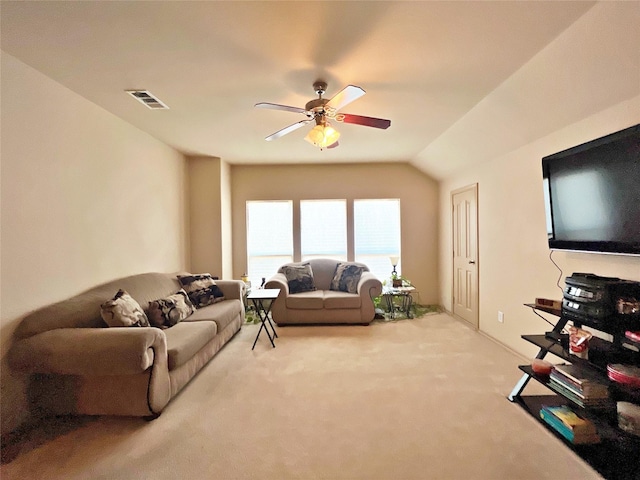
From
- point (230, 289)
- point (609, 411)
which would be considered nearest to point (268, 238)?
point (230, 289)

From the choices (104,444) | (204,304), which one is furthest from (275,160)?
(104,444)

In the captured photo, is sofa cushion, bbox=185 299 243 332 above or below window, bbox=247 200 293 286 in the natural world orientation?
below

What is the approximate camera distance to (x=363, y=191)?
5891 mm

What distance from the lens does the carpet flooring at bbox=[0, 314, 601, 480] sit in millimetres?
1865

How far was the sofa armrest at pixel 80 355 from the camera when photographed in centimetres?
219

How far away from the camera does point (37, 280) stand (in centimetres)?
247

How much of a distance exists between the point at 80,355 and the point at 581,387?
3.28 meters

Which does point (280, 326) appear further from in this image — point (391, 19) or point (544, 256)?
point (391, 19)

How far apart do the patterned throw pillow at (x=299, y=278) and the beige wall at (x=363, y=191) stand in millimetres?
1147

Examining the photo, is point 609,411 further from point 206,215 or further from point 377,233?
point 206,215

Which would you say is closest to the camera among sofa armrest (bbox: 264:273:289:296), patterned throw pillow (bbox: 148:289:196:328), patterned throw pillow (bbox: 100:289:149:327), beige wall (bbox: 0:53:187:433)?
beige wall (bbox: 0:53:187:433)

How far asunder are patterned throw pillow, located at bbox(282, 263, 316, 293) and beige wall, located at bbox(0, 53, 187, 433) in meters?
1.96

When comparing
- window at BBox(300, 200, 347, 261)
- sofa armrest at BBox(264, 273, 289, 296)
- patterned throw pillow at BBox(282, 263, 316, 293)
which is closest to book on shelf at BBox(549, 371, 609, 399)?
sofa armrest at BBox(264, 273, 289, 296)

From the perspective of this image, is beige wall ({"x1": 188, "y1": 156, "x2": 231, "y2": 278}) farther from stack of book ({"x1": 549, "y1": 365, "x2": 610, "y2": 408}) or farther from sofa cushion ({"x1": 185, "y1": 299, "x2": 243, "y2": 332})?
stack of book ({"x1": 549, "y1": 365, "x2": 610, "y2": 408})
